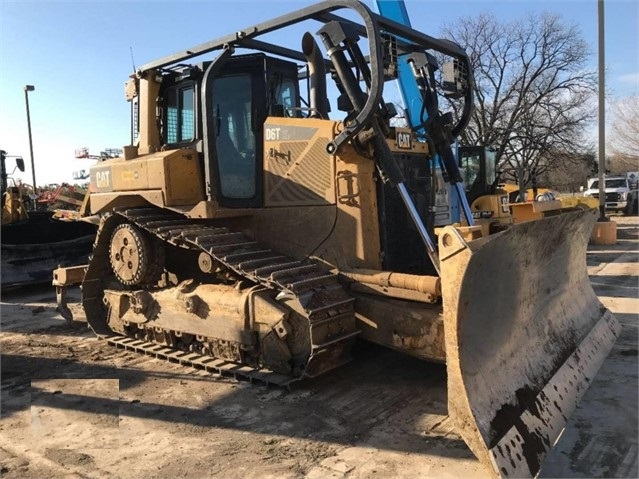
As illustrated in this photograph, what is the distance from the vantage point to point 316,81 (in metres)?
5.52

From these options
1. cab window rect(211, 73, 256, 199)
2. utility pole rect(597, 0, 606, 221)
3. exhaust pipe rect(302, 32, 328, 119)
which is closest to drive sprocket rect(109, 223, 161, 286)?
cab window rect(211, 73, 256, 199)

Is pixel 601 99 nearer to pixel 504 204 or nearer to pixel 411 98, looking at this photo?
pixel 504 204

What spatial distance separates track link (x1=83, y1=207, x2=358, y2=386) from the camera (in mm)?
4484

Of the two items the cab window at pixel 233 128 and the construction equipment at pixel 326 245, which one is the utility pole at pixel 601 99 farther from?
the cab window at pixel 233 128

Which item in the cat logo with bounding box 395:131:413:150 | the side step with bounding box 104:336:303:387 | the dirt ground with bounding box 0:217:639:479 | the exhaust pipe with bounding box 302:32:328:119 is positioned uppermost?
the exhaust pipe with bounding box 302:32:328:119

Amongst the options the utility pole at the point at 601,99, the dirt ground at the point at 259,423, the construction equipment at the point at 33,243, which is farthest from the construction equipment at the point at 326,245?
the utility pole at the point at 601,99

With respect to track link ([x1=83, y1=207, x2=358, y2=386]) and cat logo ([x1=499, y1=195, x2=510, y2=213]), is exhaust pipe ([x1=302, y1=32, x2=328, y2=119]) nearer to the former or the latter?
track link ([x1=83, y1=207, x2=358, y2=386])

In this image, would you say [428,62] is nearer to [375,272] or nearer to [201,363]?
[375,272]

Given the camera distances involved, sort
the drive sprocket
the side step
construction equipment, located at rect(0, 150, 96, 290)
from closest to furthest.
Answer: the side step < the drive sprocket < construction equipment, located at rect(0, 150, 96, 290)

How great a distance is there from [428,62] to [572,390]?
3.53 meters

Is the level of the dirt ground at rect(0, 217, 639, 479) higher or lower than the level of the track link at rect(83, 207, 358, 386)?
lower

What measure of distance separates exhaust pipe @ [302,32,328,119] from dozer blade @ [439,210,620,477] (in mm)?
2537

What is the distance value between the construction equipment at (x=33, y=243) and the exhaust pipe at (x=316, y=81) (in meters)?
7.15

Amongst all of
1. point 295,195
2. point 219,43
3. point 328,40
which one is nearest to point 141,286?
point 295,195
